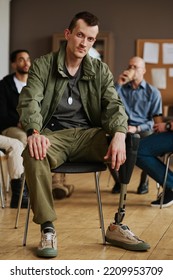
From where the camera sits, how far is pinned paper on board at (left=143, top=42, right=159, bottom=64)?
7379 mm

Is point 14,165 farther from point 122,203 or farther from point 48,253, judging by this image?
point 48,253

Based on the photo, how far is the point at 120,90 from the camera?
506 centimetres

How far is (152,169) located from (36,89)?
156 cm

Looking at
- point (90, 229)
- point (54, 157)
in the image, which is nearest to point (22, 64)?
point (90, 229)

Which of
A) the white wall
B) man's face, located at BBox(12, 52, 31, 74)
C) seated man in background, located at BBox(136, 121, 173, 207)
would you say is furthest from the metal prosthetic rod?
the white wall

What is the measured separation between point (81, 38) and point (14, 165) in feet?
4.86

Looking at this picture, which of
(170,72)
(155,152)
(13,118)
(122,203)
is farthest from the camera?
(170,72)

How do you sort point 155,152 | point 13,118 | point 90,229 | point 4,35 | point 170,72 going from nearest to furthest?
point 90,229, point 155,152, point 13,118, point 170,72, point 4,35

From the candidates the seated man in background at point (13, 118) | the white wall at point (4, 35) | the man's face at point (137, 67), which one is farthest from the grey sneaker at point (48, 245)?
the white wall at point (4, 35)

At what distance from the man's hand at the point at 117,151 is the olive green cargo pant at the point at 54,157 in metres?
0.11

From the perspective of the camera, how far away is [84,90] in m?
2.96

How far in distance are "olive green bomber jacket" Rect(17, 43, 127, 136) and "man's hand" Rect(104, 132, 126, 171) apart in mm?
103

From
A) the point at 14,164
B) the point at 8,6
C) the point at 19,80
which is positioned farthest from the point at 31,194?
the point at 8,6

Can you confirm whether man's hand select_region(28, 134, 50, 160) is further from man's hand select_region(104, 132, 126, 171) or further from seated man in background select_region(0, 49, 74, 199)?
seated man in background select_region(0, 49, 74, 199)
